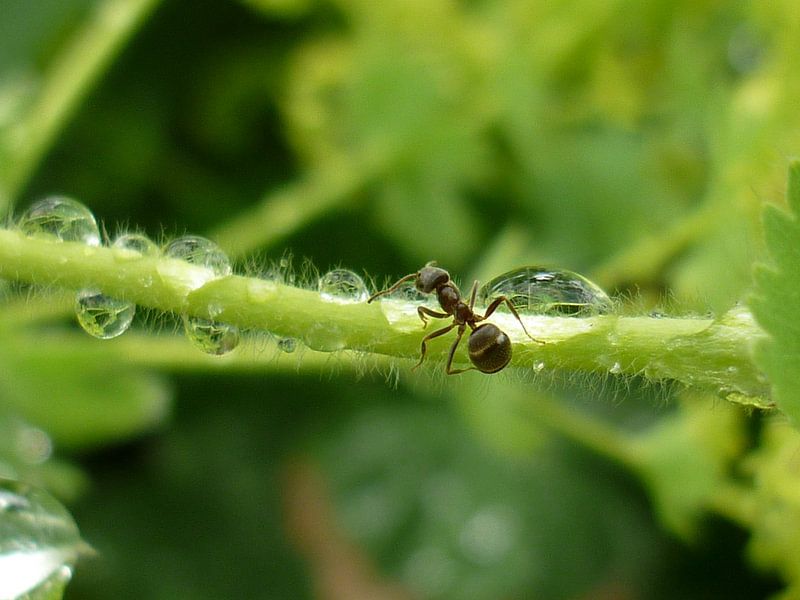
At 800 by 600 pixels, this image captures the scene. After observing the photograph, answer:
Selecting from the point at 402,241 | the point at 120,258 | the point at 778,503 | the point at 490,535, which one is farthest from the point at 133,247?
the point at 490,535

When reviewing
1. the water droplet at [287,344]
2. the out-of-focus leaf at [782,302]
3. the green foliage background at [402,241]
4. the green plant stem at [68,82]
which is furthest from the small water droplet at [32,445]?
the out-of-focus leaf at [782,302]

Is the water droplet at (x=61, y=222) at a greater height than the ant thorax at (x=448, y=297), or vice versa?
the ant thorax at (x=448, y=297)

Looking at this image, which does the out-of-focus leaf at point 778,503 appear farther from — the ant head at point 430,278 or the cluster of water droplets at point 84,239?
the cluster of water droplets at point 84,239

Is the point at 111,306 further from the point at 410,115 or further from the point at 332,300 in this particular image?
the point at 410,115

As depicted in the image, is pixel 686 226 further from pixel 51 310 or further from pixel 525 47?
pixel 51 310

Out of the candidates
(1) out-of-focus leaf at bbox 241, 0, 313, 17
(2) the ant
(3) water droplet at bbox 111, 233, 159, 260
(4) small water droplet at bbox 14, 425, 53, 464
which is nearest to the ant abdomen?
(2) the ant

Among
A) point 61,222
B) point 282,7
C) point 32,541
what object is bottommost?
point 32,541

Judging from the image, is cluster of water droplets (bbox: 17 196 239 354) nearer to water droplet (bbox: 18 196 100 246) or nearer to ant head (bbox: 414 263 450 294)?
water droplet (bbox: 18 196 100 246)
